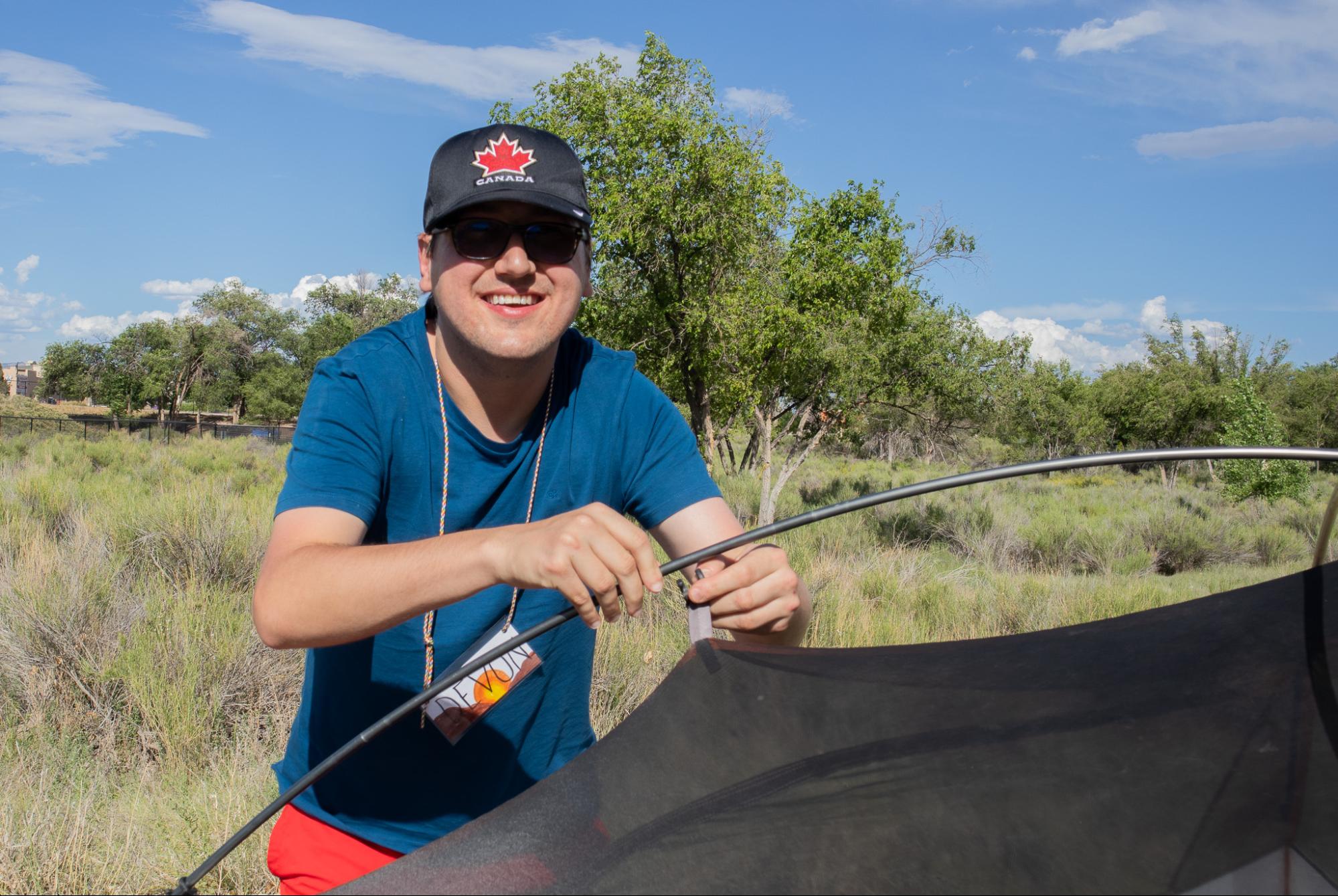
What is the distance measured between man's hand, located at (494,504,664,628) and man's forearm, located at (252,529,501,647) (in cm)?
6

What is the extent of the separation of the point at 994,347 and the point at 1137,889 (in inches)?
930

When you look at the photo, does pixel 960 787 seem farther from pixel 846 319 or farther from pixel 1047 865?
pixel 846 319

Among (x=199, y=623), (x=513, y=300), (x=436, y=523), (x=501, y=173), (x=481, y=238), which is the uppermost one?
(x=501, y=173)

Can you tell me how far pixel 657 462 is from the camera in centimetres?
191

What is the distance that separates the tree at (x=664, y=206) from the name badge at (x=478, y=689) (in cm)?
1065

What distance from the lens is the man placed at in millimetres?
1691

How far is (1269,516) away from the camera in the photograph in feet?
47.3

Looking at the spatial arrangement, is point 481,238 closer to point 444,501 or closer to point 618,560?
point 444,501

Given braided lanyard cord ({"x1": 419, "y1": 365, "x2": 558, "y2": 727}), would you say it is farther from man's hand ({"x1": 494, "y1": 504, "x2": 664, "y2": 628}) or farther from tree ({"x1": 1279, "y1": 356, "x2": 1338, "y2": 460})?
tree ({"x1": 1279, "y1": 356, "x2": 1338, "y2": 460})

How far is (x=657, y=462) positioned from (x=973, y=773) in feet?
2.74

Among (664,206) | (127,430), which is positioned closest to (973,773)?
(664,206)

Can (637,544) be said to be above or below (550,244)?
below

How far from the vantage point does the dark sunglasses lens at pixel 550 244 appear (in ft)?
5.87

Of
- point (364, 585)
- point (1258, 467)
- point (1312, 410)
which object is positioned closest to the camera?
point (364, 585)
